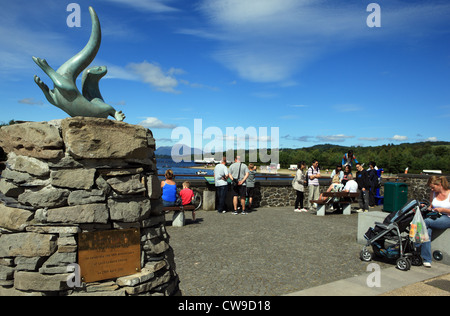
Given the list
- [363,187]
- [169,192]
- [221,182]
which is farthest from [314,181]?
[169,192]

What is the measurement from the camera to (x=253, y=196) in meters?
14.0

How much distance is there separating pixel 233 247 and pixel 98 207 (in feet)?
14.0

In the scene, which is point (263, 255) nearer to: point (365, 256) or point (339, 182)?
point (365, 256)

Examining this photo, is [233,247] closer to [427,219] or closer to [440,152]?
[427,219]

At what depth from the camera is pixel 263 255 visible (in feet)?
22.2

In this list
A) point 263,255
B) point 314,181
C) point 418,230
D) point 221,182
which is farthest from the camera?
point 314,181

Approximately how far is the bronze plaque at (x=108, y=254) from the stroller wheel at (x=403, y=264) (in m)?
4.58

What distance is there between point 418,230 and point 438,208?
0.94 meters

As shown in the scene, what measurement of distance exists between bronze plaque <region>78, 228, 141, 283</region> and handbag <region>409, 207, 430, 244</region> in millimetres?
4843

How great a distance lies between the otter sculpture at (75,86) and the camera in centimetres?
410

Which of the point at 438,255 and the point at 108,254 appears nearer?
the point at 108,254


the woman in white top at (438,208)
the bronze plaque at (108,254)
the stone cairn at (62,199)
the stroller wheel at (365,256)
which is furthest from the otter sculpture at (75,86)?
the woman in white top at (438,208)

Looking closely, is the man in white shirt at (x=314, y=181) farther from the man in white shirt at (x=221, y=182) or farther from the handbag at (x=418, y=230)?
the handbag at (x=418, y=230)

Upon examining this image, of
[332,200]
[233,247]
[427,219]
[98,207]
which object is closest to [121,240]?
[98,207]
